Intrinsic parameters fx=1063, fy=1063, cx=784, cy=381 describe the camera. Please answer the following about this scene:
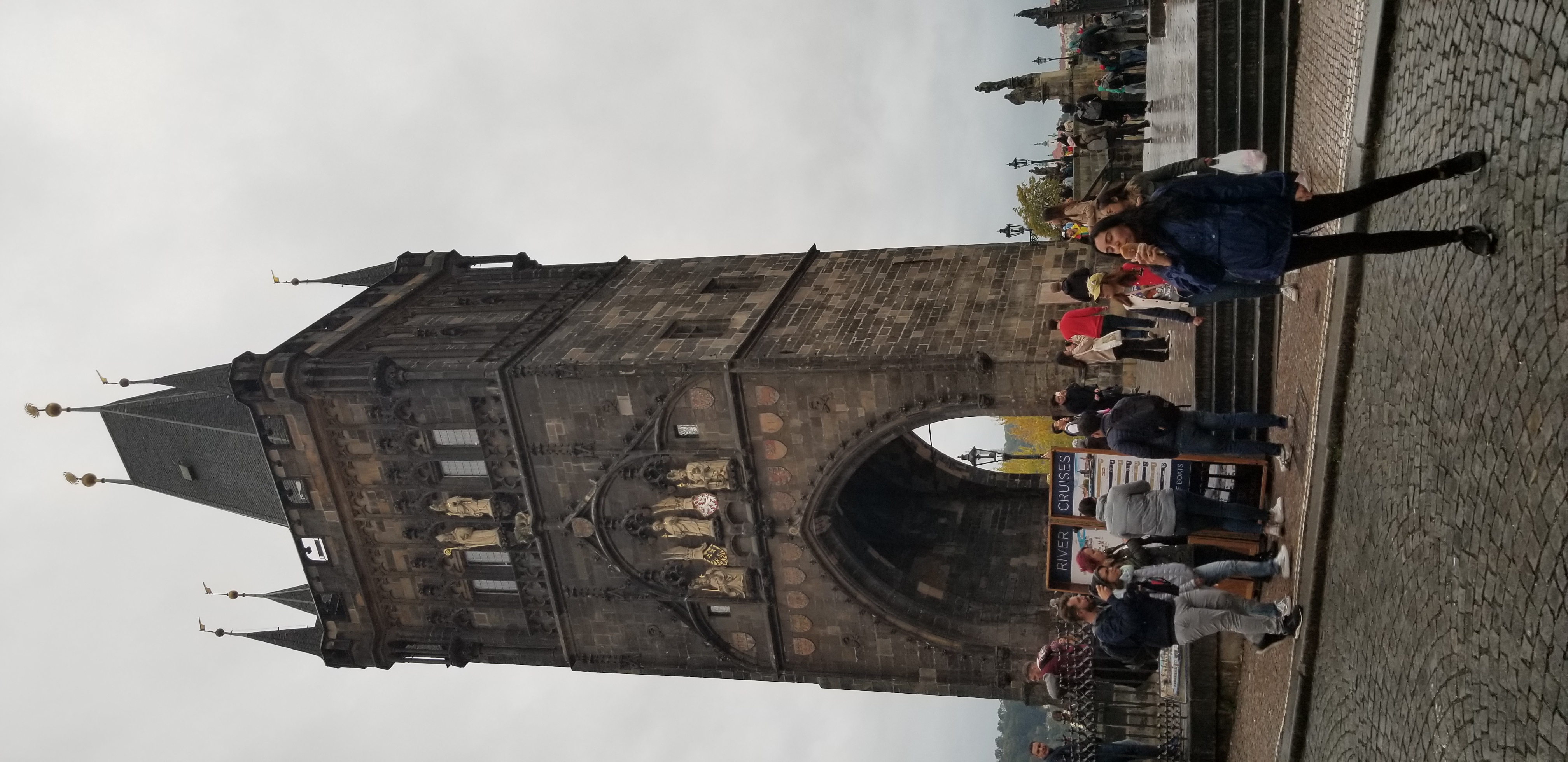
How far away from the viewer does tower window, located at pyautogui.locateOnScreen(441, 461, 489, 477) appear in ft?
75.5

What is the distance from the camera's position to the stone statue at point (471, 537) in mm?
23344

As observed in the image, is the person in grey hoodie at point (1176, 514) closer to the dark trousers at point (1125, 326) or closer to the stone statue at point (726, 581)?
the dark trousers at point (1125, 326)

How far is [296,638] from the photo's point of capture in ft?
88.0

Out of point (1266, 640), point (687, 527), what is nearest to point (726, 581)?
point (687, 527)

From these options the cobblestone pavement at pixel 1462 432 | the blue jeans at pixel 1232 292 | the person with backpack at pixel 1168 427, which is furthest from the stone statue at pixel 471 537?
the cobblestone pavement at pixel 1462 432

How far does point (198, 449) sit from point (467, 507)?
8480 millimetres

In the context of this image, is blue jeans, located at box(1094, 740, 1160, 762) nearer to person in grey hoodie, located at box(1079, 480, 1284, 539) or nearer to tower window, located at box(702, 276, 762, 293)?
person in grey hoodie, located at box(1079, 480, 1284, 539)

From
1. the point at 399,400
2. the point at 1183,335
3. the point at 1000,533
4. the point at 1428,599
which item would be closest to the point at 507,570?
the point at 399,400

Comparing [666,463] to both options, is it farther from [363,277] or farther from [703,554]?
[363,277]

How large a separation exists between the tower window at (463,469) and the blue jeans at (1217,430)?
1532cm

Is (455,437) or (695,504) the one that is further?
(455,437)

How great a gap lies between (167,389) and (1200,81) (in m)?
25.5

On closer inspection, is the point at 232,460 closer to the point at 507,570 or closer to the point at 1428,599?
the point at 507,570

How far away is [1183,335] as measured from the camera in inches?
647
